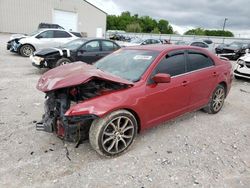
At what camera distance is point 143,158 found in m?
3.34

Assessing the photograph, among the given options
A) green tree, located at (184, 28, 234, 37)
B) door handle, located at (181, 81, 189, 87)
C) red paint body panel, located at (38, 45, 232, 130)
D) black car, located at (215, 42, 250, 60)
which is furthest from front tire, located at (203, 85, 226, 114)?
green tree, located at (184, 28, 234, 37)

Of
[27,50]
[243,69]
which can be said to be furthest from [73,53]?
[243,69]

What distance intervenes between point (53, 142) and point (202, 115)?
3.06 metres

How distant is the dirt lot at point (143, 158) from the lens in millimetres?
2859

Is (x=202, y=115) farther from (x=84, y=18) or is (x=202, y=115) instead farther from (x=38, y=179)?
(x=84, y=18)

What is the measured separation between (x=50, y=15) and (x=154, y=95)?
2955cm

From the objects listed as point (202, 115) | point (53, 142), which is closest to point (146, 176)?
point (53, 142)

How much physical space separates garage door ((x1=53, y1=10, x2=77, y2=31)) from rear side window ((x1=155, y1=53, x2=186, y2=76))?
2902cm

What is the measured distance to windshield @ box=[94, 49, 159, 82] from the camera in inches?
144

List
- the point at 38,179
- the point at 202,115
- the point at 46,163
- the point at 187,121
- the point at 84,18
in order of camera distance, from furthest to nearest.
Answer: the point at 84,18 → the point at 202,115 → the point at 187,121 → the point at 46,163 → the point at 38,179

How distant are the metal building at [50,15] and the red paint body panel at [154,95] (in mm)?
28008

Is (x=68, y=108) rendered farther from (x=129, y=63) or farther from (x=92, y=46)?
(x=92, y=46)

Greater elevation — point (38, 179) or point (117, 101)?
point (117, 101)

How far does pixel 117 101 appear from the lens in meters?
3.17
